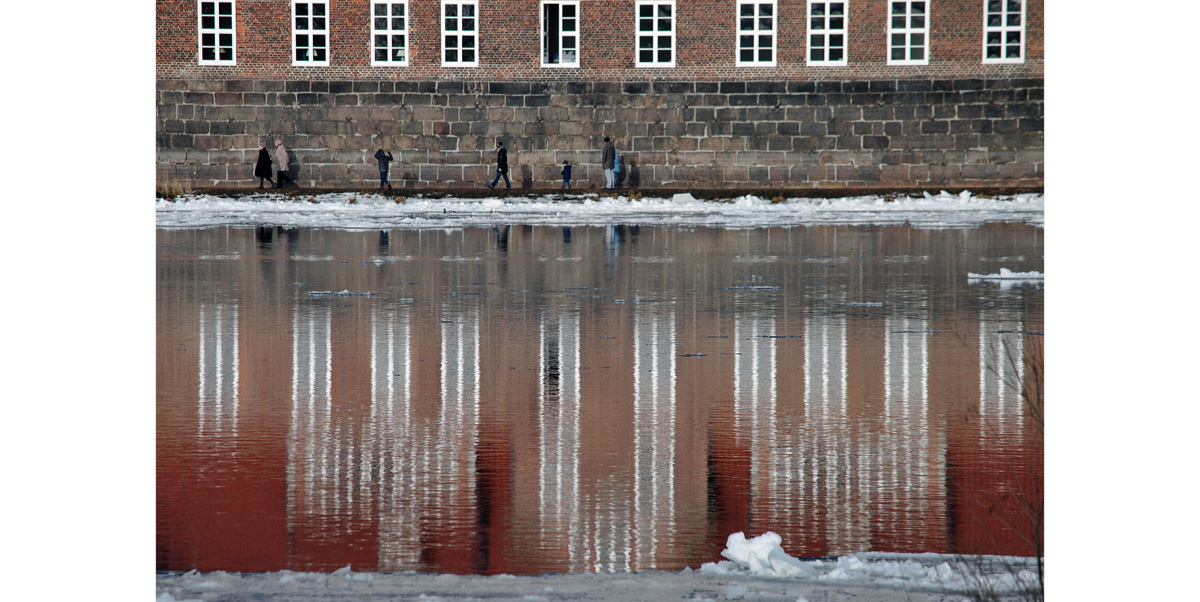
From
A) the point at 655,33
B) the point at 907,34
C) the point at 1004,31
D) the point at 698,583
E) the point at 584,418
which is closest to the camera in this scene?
the point at 698,583

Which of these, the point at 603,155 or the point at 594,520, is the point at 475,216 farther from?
the point at 594,520

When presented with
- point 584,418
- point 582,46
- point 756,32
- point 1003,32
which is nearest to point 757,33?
point 756,32

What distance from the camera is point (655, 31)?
34156mm

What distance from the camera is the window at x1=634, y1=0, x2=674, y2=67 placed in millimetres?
34125

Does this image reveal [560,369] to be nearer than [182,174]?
Yes

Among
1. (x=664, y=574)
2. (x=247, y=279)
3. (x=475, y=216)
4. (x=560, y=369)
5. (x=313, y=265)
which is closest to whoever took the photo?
(x=664, y=574)

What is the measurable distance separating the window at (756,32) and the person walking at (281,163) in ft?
39.6

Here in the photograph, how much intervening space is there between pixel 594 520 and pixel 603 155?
91.8ft

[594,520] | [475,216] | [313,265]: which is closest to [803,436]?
[594,520]

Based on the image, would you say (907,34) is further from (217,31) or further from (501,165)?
(217,31)

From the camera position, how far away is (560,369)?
9.98 meters

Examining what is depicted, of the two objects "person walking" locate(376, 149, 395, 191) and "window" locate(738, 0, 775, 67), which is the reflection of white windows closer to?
"window" locate(738, 0, 775, 67)

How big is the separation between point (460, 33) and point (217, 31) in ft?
20.9

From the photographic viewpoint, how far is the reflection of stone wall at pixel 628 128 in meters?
34.1
